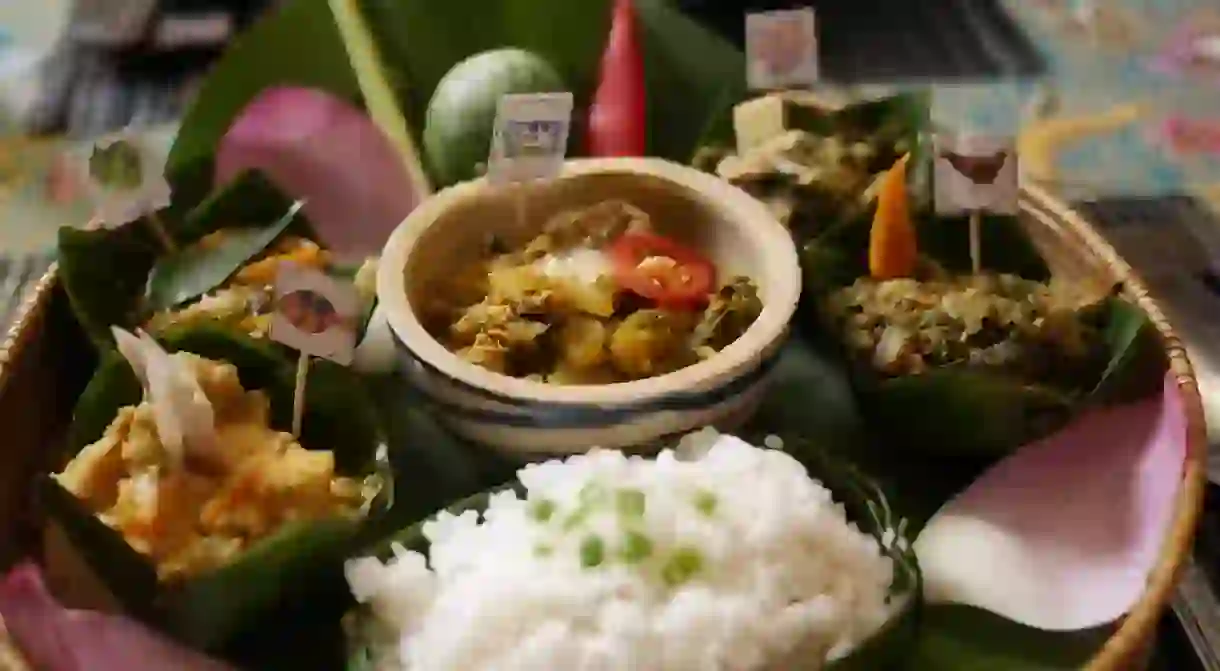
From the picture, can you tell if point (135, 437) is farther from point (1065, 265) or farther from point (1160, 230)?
point (1160, 230)

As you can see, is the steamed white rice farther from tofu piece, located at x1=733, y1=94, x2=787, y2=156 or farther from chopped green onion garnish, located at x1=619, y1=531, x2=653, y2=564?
tofu piece, located at x1=733, y1=94, x2=787, y2=156

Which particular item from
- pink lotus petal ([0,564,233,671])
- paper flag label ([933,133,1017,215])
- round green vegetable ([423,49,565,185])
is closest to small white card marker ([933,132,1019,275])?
paper flag label ([933,133,1017,215])

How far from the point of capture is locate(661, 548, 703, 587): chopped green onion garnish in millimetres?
925

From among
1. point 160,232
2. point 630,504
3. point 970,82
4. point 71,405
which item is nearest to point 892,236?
point 630,504

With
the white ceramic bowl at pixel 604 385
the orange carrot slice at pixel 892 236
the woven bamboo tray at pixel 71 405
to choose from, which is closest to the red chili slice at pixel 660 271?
the white ceramic bowl at pixel 604 385

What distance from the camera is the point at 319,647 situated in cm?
106

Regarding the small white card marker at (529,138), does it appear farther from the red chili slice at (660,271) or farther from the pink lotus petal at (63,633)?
the pink lotus petal at (63,633)

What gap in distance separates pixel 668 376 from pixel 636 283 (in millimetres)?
133

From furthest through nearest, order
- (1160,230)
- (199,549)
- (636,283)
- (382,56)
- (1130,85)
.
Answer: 1. (1130,85)
2. (1160,230)
3. (382,56)
4. (636,283)
5. (199,549)

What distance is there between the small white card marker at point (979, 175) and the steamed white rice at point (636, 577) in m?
0.37

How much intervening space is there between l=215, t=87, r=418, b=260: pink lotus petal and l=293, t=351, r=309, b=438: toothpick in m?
0.34

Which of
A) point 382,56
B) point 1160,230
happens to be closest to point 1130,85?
point 1160,230

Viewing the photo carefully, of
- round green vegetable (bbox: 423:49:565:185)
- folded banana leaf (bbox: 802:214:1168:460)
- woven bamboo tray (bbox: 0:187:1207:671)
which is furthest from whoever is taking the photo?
round green vegetable (bbox: 423:49:565:185)

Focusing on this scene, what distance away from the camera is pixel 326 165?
1.43 meters
